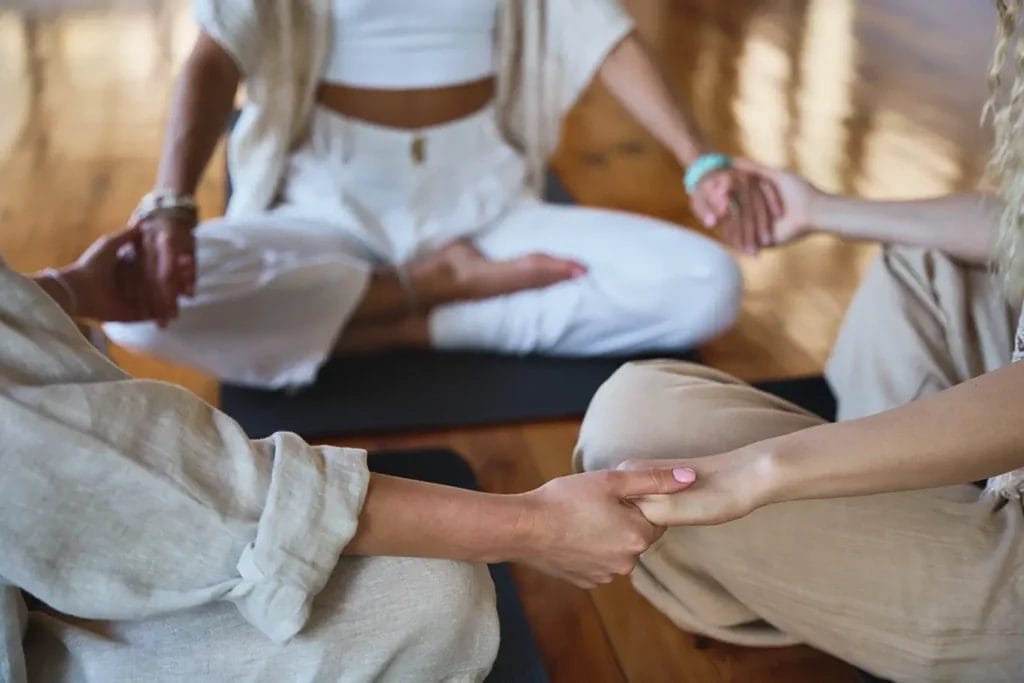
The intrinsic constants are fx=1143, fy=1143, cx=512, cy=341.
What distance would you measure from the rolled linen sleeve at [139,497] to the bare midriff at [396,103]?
1006 mm

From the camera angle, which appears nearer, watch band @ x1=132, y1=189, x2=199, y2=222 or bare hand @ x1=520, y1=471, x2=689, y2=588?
bare hand @ x1=520, y1=471, x2=689, y2=588

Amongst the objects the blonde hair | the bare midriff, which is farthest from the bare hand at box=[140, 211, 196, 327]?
the blonde hair

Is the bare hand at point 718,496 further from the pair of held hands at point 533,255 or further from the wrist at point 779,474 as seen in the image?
the pair of held hands at point 533,255

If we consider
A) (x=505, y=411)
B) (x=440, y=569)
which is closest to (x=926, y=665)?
(x=440, y=569)

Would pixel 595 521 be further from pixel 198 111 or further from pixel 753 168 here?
pixel 198 111

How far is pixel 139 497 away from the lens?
0.80m

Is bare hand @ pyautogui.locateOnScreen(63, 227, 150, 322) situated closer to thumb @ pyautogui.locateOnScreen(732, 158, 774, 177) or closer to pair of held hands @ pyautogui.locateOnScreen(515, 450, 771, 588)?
pair of held hands @ pyautogui.locateOnScreen(515, 450, 771, 588)

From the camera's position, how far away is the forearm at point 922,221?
1.36 meters

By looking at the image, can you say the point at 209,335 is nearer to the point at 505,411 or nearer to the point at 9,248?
the point at 505,411

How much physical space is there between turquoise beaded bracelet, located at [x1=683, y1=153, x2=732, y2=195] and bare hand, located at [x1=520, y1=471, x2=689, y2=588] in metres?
0.76

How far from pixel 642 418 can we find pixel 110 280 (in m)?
0.72

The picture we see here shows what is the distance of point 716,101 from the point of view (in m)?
2.96

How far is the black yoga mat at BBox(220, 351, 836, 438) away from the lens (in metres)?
1.65

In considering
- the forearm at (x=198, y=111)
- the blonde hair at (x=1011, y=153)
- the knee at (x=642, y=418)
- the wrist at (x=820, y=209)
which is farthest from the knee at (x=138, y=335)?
the blonde hair at (x=1011, y=153)
